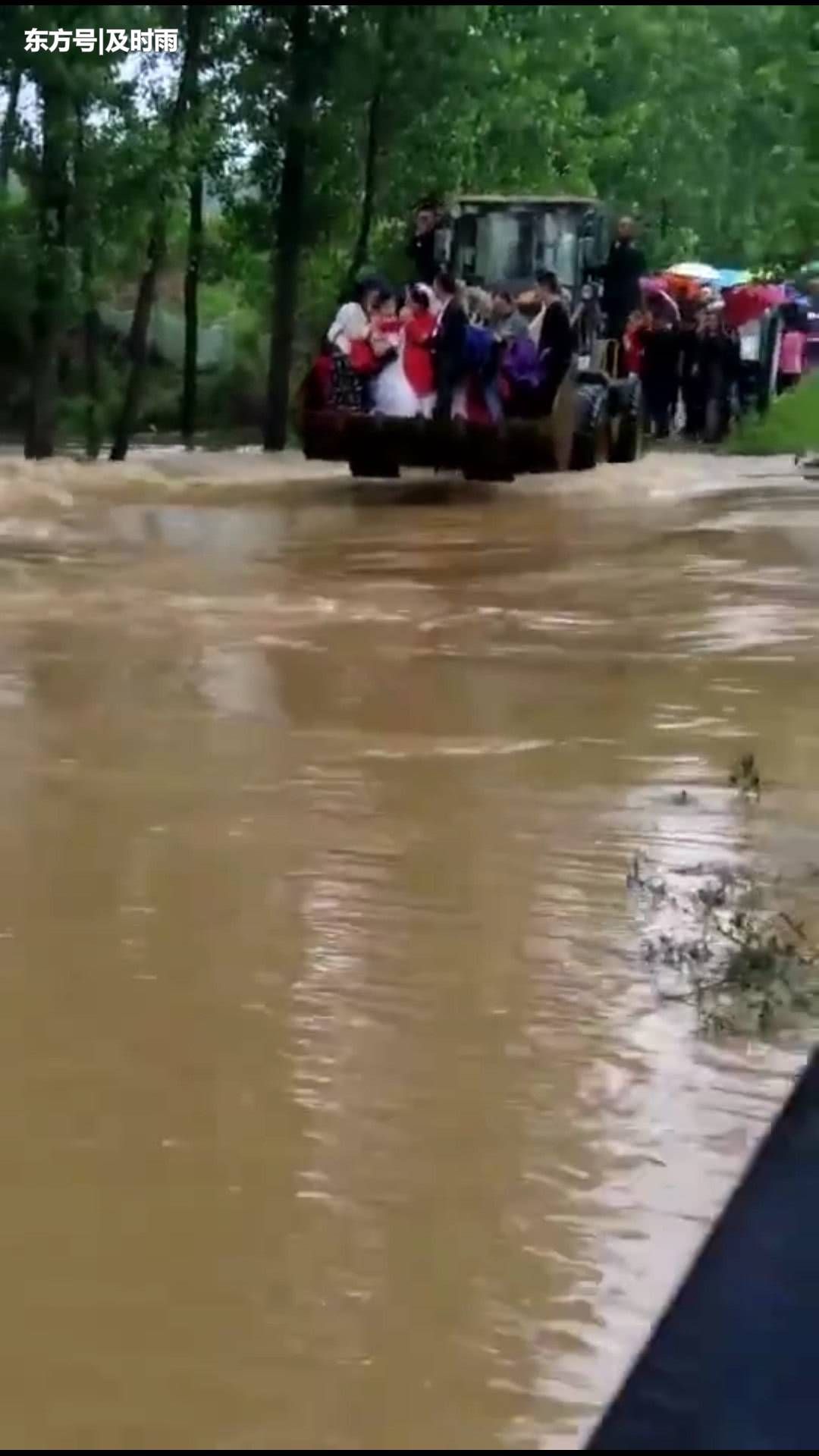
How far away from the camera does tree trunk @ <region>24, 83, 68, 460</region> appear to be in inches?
904

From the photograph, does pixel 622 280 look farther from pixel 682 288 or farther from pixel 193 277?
pixel 682 288

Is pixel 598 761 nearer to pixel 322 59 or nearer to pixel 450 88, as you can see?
pixel 450 88

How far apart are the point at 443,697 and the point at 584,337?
12.1m

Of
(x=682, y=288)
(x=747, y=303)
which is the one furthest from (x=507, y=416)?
(x=747, y=303)

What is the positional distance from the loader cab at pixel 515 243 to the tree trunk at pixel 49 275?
3480 mm

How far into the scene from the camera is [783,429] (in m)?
29.5

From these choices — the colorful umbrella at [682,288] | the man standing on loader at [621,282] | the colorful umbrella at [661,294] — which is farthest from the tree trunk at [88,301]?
the colorful umbrella at [682,288]

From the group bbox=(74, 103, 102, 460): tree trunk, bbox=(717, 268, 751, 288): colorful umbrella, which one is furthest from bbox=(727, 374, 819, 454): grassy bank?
bbox=(74, 103, 102, 460): tree trunk

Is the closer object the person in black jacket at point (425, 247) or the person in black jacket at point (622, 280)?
the person in black jacket at point (622, 280)

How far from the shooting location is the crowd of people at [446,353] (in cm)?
2027

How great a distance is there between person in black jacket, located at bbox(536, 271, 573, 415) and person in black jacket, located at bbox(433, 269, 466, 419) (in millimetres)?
577

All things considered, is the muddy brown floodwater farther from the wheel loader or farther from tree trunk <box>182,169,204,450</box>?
tree trunk <box>182,169,204,450</box>

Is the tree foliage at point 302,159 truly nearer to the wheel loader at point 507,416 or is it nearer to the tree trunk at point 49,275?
the tree trunk at point 49,275

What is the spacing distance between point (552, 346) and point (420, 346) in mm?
959
